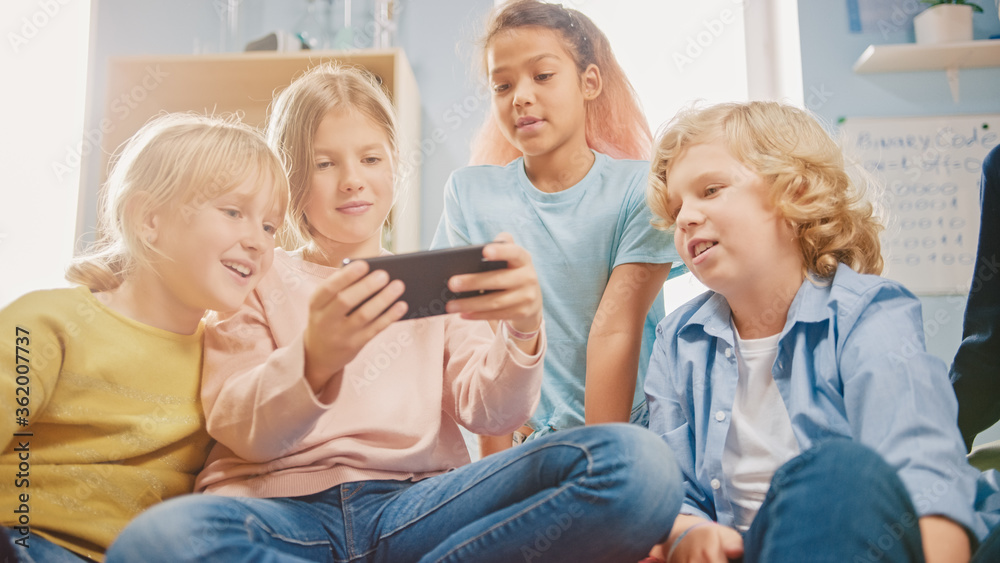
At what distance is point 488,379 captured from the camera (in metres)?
0.77

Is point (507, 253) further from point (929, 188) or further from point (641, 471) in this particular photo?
point (929, 188)

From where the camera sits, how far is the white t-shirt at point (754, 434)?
79 cm

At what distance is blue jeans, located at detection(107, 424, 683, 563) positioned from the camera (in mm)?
575

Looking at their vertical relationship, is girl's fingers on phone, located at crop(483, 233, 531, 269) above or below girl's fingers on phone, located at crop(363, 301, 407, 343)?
above

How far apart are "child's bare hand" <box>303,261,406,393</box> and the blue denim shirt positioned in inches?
16.7

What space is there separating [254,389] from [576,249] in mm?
633

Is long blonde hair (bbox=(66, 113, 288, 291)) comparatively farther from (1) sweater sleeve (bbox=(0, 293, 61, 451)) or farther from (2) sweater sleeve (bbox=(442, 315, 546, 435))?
(2) sweater sleeve (bbox=(442, 315, 546, 435))

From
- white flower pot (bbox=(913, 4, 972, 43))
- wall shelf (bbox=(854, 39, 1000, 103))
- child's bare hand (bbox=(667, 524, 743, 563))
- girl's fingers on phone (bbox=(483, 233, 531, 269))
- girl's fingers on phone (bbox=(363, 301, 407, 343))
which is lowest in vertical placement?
child's bare hand (bbox=(667, 524, 743, 563))

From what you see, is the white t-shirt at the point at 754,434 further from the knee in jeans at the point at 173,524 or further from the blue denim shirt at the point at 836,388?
the knee in jeans at the point at 173,524

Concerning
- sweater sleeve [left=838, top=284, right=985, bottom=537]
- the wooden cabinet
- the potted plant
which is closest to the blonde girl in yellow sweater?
sweater sleeve [left=838, top=284, right=985, bottom=537]

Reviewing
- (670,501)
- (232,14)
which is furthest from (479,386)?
(232,14)

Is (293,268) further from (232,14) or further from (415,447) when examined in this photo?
(232,14)

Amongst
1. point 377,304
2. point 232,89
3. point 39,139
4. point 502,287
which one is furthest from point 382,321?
point 232,89

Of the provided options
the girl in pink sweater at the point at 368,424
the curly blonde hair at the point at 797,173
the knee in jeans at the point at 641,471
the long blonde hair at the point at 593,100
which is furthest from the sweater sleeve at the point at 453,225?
the knee in jeans at the point at 641,471
